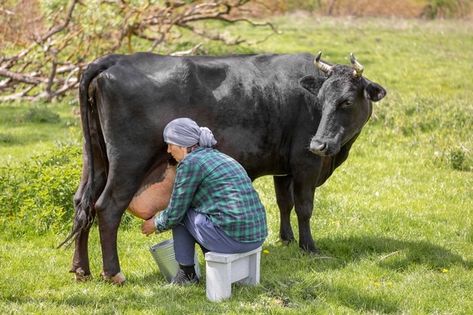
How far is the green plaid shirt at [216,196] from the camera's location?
6332mm

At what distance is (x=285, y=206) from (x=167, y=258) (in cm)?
194

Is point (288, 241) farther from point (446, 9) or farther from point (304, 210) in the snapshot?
point (446, 9)

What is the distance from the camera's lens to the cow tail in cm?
682

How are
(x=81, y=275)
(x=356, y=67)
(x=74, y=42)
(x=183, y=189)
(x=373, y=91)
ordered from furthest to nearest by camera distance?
1. (x=74, y=42)
2. (x=373, y=91)
3. (x=356, y=67)
4. (x=81, y=275)
5. (x=183, y=189)

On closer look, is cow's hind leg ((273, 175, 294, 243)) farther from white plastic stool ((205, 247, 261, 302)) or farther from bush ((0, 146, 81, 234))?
bush ((0, 146, 81, 234))

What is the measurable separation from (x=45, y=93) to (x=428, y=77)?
34.7 ft

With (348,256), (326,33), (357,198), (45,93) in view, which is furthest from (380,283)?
(326,33)

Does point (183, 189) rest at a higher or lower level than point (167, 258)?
higher

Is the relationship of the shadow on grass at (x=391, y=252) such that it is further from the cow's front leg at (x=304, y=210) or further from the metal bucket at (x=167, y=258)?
the metal bucket at (x=167, y=258)

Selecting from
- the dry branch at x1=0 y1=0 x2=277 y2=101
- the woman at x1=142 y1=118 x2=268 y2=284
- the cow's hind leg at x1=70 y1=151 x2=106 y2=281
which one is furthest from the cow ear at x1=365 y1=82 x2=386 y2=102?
the dry branch at x1=0 y1=0 x2=277 y2=101

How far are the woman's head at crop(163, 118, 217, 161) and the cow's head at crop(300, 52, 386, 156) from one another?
128 cm

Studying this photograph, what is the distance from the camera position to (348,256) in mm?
7773

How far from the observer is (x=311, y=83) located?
25.0ft

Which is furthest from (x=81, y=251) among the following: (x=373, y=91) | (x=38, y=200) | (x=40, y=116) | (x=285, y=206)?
(x=40, y=116)
